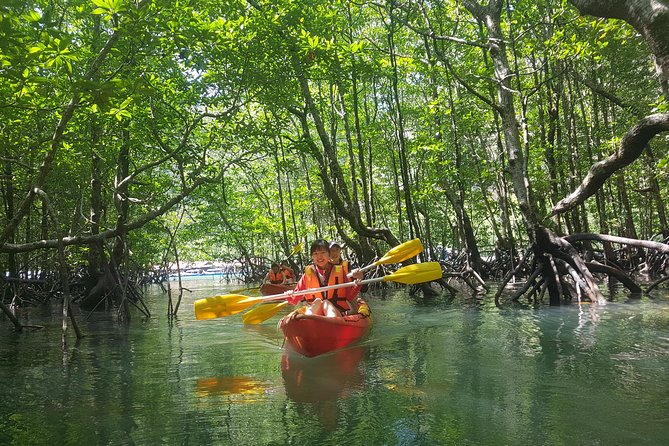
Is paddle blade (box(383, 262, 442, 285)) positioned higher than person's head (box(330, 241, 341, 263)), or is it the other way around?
person's head (box(330, 241, 341, 263))

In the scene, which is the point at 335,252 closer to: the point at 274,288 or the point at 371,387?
the point at 371,387

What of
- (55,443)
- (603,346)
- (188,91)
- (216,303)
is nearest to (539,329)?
(603,346)

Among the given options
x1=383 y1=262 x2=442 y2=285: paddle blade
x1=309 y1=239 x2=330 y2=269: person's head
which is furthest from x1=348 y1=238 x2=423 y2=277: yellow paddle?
x1=309 y1=239 x2=330 y2=269: person's head

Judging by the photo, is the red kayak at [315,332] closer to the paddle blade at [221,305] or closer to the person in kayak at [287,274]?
the paddle blade at [221,305]

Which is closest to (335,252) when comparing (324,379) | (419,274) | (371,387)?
(419,274)

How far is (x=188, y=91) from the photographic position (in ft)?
28.5

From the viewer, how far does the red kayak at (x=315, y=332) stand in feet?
16.1

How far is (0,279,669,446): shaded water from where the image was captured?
2883 mm

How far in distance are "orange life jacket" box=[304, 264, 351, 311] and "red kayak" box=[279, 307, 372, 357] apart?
746mm

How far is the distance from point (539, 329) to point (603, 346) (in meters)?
1.21

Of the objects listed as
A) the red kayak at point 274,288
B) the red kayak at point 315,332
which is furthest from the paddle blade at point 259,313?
the red kayak at point 274,288

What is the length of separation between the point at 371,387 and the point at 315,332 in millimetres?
1169

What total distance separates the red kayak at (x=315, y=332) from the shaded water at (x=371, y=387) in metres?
0.17

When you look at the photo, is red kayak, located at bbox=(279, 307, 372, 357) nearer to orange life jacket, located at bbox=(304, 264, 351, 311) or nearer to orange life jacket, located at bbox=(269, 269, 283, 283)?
orange life jacket, located at bbox=(304, 264, 351, 311)
